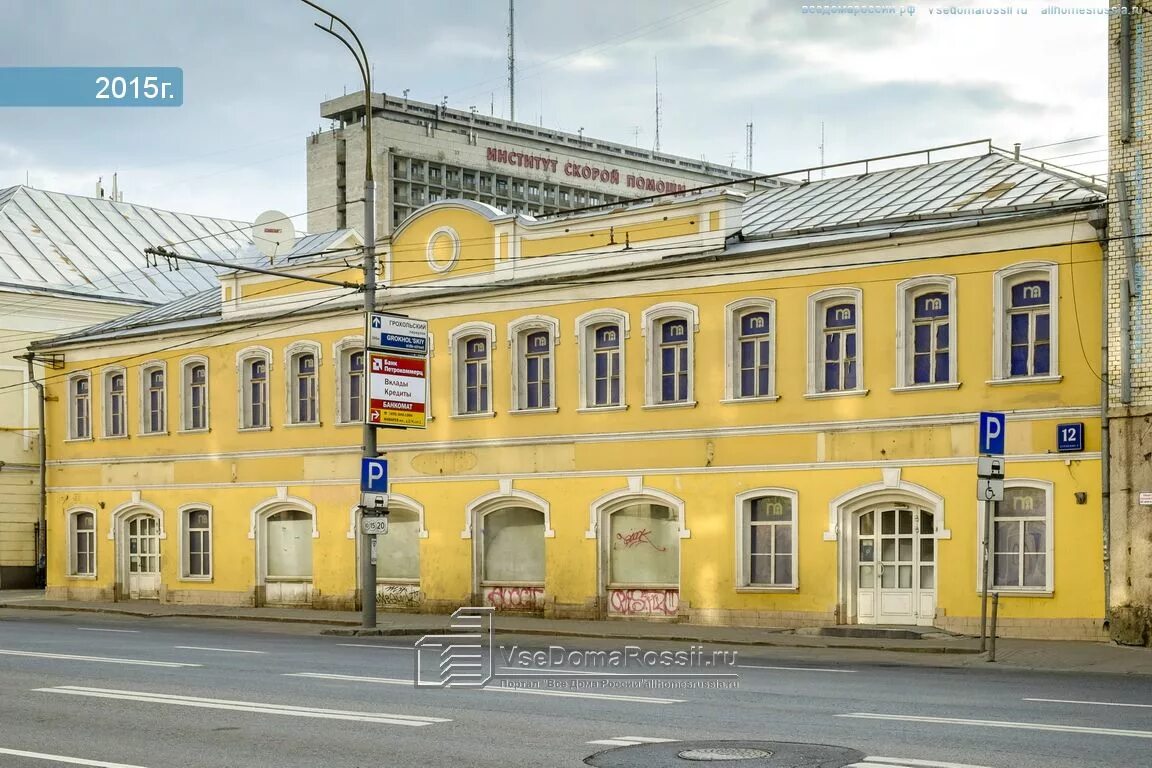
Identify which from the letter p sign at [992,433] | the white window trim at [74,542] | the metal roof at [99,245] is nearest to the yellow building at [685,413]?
the white window trim at [74,542]

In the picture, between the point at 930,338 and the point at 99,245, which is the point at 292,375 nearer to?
the point at 930,338

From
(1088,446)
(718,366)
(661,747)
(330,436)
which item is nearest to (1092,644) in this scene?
(1088,446)

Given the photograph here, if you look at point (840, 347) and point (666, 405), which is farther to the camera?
point (666, 405)

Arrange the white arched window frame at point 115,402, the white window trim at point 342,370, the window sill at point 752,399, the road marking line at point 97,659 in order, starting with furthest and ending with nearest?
the white arched window frame at point 115,402 < the white window trim at point 342,370 < the window sill at point 752,399 < the road marking line at point 97,659

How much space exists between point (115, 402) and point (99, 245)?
13596 mm

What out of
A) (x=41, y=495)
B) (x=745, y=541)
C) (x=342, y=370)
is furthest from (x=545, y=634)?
(x=41, y=495)

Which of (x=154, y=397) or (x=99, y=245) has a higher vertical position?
(x=99, y=245)

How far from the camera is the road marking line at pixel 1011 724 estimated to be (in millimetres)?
11711

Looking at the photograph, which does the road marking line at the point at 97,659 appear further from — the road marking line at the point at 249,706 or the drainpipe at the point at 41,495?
the drainpipe at the point at 41,495

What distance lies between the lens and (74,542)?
139ft

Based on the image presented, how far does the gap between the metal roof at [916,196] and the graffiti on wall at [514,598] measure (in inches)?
339

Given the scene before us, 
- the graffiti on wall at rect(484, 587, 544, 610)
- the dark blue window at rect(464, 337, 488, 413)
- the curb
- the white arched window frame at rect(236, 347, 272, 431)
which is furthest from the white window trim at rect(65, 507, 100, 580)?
the graffiti on wall at rect(484, 587, 544, 610)

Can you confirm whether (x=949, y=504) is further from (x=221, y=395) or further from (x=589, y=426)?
(x=221, y=395)

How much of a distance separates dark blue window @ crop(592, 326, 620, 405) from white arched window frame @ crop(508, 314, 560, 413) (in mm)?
939
